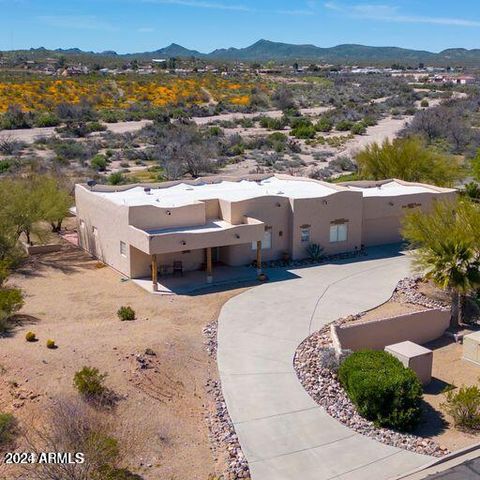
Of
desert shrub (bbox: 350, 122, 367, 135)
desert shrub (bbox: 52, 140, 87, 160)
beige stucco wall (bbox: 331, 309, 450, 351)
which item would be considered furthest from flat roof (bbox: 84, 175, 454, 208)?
desert shrub (bbox: 350, 122, 367, 135)

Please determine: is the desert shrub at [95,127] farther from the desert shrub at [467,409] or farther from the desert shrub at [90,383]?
the desert shrub at [467,409]

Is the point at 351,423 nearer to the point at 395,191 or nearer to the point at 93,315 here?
the point at 93,315

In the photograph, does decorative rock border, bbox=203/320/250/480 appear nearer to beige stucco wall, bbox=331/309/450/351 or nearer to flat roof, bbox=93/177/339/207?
beige stucco wall, bbox=331/309/450/351

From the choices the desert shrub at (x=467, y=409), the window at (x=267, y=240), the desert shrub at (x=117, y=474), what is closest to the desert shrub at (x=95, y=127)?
the window at (x=267, y=240)

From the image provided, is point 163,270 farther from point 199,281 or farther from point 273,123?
point 273,123

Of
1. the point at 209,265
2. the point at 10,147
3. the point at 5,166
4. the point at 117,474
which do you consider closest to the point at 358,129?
the point at 10,147

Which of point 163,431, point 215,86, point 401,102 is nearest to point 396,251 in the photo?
point 163,431
